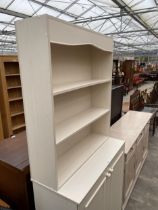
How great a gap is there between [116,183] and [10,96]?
295 centimetres

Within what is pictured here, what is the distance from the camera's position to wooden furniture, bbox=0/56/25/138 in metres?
3.49

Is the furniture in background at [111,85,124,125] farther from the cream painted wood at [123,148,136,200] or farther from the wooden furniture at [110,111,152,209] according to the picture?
the cream painted wood at [123,148,136,200]

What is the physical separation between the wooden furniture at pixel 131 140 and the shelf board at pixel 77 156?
405 mm

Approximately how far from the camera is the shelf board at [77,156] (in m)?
1.43

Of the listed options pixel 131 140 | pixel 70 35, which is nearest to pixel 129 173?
pixel 131 140

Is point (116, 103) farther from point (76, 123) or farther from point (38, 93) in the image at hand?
point (38, 93)

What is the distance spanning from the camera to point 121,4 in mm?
4074

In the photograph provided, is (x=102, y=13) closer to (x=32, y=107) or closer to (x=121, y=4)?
(x=121, y=4)

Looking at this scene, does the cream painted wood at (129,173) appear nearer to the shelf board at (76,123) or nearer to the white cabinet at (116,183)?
the white cabinet at (116,183)

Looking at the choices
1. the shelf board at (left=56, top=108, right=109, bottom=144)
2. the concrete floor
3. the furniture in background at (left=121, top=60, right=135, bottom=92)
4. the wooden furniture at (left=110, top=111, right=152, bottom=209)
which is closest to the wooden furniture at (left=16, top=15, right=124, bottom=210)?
the shelf board at (left=56, top=108, right=109, bottom=144)

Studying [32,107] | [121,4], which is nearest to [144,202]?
[32,107]

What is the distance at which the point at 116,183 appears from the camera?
180 cm

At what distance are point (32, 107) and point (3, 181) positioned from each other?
104 centimetres

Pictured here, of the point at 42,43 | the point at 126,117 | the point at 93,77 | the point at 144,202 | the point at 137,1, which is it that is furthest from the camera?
the point at 137,1
